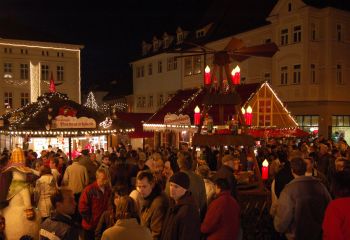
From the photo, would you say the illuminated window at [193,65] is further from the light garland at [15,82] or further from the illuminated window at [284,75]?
the light garland at [15,82]

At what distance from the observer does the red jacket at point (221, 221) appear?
487 cm

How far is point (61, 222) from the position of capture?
4078mm

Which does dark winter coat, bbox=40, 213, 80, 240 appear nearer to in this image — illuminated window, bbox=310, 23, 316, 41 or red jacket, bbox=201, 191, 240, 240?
red jacket, bbox=201, 191, 240, 240

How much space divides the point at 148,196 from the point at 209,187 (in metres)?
2.26

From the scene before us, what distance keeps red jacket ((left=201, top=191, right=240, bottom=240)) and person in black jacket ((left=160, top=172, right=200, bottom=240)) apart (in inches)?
16.5

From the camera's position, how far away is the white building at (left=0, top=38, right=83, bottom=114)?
39875 millimetres

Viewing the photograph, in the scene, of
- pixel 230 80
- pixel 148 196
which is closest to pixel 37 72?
pixel 230 80

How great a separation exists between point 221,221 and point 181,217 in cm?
70

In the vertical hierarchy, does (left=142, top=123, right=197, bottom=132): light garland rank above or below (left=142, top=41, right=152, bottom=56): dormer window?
below

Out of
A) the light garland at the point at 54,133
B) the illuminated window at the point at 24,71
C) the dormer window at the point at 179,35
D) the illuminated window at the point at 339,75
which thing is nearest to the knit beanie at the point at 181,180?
the light garland at the point at 54,133

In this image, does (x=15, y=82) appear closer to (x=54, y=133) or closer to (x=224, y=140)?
(x=54, y=133)

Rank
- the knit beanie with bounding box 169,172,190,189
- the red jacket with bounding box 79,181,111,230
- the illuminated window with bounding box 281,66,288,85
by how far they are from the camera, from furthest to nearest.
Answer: the illuminated window with bounding box 281,66,288,85
the red jacket with bounding box 79,181,111,230
the knit beanie with bounding box 169,172,190,189

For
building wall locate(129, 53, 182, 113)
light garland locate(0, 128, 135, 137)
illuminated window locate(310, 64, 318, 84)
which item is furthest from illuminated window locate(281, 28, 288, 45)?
light garland locate(0, 128, 135, 137)

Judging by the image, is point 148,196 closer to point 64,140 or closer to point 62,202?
point 62,202
